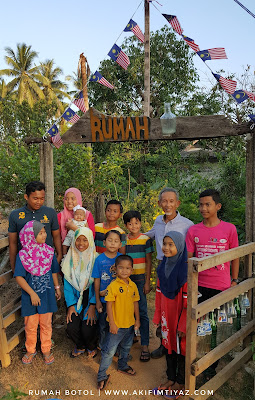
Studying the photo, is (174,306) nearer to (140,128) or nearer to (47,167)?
(140,128)

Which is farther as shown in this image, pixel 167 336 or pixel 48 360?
pixel 48 360

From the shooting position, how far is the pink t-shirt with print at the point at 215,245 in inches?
116

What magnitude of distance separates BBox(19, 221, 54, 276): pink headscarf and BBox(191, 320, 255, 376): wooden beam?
5.54ft

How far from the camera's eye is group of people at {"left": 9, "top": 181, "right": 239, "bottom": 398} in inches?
112

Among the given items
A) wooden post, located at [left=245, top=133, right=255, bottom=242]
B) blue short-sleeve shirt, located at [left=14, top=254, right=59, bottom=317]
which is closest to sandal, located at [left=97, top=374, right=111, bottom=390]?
blue short-sleeve shirt, located at [left=14, top=254, right=59, bottom=317]

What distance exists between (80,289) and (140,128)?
1965mm

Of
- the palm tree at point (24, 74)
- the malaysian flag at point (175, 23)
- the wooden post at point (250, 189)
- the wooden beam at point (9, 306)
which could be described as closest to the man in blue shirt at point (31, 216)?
the wooden beam at point (9, 306)

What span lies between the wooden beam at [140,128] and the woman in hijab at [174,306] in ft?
4.94

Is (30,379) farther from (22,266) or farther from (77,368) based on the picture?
(22,266)

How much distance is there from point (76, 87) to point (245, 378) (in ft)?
92.1

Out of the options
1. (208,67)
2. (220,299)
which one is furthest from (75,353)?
(208,67)

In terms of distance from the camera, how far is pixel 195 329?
8.37 feet

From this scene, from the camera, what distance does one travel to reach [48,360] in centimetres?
336

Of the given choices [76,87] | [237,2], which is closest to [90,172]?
[237,2]
